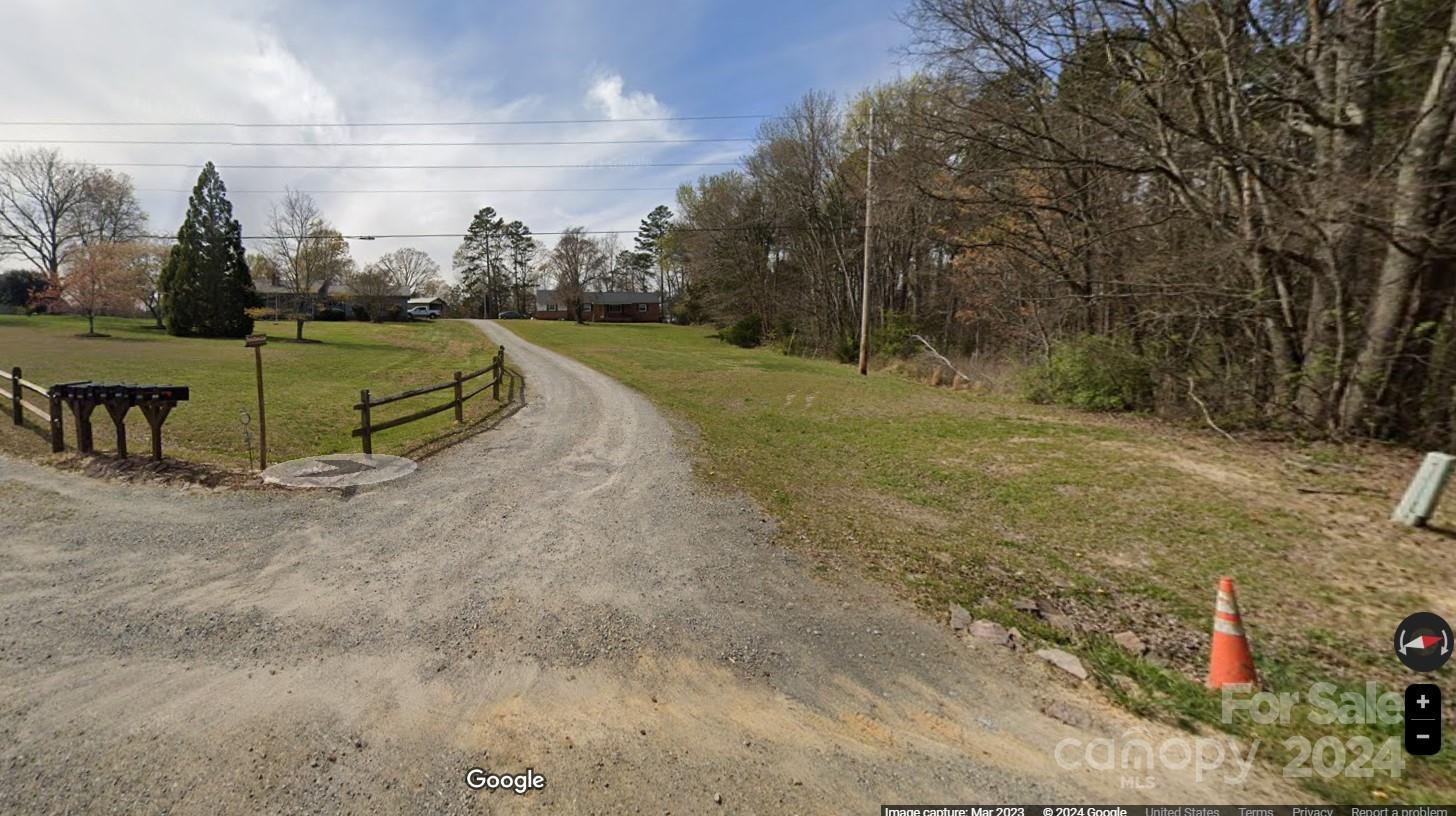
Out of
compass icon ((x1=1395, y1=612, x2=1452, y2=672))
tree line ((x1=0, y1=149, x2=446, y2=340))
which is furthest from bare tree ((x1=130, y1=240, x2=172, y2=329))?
compass icon ((x1=1395, y1=612, x2=1452, y2=672))

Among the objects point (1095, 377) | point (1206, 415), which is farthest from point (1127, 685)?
point (1095, 377)

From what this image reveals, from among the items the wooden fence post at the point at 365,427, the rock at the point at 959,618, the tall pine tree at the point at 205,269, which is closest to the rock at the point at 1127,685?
the rock at the point at 959,618

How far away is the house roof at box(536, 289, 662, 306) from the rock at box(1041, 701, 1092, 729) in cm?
6982

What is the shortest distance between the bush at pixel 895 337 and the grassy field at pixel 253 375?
18383 millimetres

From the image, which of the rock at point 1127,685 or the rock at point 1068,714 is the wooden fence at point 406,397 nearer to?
the rock at point 1068,714

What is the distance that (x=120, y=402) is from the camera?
7379 mm

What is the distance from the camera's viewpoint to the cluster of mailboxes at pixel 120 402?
286 inches

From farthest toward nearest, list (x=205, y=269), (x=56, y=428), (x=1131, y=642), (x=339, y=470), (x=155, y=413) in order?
1. (x=205, y=269)
2. (x=56, y=428)
3. (x=339, y=470)
4. (x=155, y=413)
5. (x=1131, y=642)

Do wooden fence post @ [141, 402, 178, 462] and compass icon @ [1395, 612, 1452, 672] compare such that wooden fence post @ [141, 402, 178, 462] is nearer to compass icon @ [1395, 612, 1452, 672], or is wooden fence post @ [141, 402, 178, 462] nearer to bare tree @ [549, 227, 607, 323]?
compass icon @ [1395, 612, 1452, 672]

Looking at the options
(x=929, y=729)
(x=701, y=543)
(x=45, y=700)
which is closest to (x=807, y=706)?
(x=929, y=729)

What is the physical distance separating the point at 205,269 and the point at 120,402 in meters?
38.9

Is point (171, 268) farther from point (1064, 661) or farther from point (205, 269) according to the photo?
point (1064, 661)

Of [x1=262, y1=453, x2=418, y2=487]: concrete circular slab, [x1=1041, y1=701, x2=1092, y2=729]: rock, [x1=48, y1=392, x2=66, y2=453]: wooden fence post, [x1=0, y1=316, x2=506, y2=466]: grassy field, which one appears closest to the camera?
[x1=1041, y1=701, x2=1092, y2=729]: rock

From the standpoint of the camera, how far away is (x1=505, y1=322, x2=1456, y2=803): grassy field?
3473 millimetres
